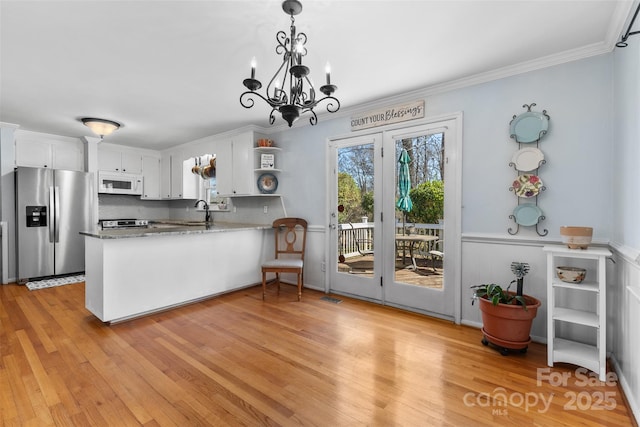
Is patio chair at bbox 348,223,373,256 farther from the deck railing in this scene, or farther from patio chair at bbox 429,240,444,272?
patio chair at bbox 429,240,444,272

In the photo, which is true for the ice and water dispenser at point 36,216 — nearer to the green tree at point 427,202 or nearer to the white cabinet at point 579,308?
the green tree at point 427,202

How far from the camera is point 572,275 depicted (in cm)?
211

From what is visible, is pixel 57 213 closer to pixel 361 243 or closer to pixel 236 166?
pixel 236 166

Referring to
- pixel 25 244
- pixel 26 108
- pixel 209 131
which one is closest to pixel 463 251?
pixel 209 131

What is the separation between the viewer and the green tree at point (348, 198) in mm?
3668

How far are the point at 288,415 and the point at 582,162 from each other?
276cm

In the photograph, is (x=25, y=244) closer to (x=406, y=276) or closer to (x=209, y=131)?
(x=209, y=131)

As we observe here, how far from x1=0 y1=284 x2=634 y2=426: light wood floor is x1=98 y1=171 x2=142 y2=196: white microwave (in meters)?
2.91

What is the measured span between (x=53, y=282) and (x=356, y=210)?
452 centimetres

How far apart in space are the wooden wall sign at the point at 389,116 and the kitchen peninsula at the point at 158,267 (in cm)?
202

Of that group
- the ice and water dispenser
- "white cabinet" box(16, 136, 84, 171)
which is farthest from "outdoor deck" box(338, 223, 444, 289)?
"white cabinet" box(16, 136, 84, 171)

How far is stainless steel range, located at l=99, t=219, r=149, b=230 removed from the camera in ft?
17.6

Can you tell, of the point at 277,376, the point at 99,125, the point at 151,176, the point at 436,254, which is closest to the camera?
the point at 277,376

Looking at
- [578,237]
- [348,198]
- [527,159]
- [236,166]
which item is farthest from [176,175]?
[578,237]
